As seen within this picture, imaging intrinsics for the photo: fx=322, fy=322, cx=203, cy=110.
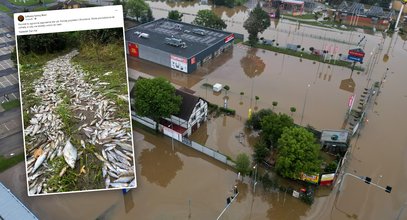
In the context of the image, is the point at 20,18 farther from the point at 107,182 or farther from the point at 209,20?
the point at 209,20

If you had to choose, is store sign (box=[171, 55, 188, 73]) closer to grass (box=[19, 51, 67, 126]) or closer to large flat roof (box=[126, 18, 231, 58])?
large flat roof (box=[126, 18, 231, 58])

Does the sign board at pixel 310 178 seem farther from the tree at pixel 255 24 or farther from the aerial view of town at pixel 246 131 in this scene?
the tree at pixel 255 24

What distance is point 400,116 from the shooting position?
34.7 metres

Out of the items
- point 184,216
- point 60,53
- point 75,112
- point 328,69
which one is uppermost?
point 60,53

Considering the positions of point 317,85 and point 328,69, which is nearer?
point 317,85

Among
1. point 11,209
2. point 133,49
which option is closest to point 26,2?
point 133,49

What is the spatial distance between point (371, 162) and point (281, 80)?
16.4m

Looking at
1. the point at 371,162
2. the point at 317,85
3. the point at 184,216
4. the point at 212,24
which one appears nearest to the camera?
the point at 184,216

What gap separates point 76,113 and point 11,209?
10134 mm

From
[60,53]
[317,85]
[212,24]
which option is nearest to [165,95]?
[60,53]

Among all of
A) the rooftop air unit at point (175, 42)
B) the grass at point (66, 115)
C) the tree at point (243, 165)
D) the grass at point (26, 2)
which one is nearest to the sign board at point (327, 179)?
the tree at point (243, 165)

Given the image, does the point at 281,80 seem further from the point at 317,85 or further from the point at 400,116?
the point at 400,116

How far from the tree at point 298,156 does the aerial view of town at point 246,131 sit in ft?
0.30

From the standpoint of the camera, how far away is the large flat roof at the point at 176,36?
144ft
